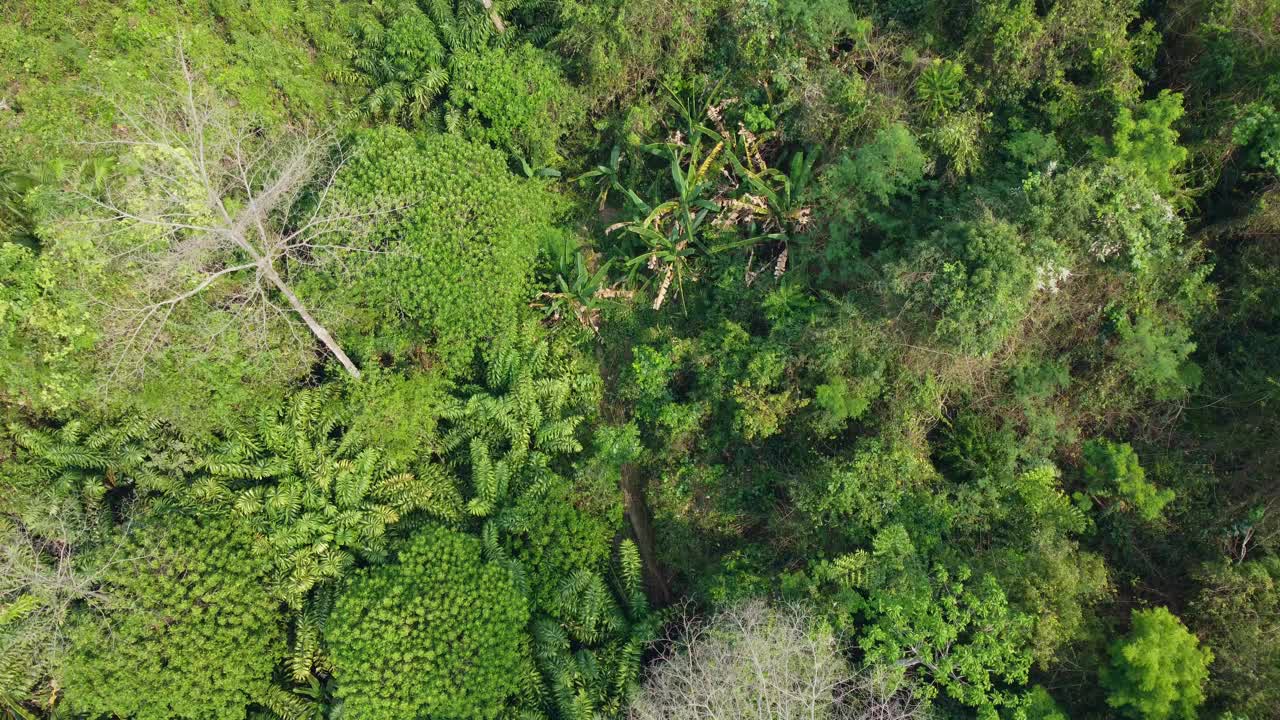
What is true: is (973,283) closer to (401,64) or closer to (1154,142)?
(1154,142)

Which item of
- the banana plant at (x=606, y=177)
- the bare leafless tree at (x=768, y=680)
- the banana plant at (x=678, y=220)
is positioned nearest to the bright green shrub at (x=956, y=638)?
the bare leafless tree at (x=768, y=680)

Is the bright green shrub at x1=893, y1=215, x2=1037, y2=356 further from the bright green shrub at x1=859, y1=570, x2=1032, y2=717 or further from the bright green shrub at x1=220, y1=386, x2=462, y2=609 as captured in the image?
the bright green shrub at x1=220, y1=386, x2=462, y2=609

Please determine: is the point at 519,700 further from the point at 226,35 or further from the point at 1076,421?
the point at 226,35

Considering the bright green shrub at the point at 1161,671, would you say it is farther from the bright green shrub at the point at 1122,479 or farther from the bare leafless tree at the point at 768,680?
the bare leafless tree at the point at 768,680

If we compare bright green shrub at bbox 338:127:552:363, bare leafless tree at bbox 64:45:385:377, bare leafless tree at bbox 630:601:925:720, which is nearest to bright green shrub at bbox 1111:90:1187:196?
bare leafless tree at bbox 630:601:925:720

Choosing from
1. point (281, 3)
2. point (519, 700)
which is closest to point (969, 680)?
point (519, 700)

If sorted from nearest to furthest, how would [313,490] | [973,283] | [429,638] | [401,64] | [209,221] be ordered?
1. [973,283]
2. [209,221]
3. [429,638]
4. [313,490]
5. [401,64]

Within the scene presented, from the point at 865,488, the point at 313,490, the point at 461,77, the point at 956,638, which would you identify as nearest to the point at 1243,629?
the point at 956,638
